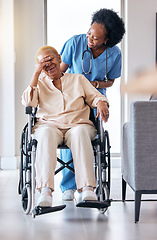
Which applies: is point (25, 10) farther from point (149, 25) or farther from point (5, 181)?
point (5, 181)

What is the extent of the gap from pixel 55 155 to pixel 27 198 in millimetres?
322

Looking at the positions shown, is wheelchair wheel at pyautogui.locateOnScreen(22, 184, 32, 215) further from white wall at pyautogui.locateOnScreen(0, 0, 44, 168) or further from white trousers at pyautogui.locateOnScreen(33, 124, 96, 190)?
white wall at pyautogui.locateOnScreen(0, 0, 44, 168)

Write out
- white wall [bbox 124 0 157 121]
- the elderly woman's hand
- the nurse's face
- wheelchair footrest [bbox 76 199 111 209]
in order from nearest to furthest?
wheelchair footrest [bbox 76 199 111 209], the elderly woman's hand, the nurse's face, white wall [bbox 124 0 157 121]

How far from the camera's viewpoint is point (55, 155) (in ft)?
6.72

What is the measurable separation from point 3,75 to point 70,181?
1.93 m

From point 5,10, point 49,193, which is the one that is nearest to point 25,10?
point 5,10

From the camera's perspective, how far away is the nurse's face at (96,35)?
8.24ft

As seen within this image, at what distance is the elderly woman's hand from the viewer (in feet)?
7.10

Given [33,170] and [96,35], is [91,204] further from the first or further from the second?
[96,35]

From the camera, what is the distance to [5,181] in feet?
11.4

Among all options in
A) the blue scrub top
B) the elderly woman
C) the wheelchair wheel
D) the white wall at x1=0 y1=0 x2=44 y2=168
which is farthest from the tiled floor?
the white wall at x1=0 y1=0 x2=44 y2=168

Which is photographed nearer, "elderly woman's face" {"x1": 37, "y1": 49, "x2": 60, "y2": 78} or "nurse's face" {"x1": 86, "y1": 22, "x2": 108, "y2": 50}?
"elderly woman's face" {"x1": 37, "y1": 49, "x2": 60, "y2": 78}

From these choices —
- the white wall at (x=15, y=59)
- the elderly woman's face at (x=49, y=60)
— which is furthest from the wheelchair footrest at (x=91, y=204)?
the white wall at (x=15, y=59)

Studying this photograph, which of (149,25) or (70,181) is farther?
(149,25)
